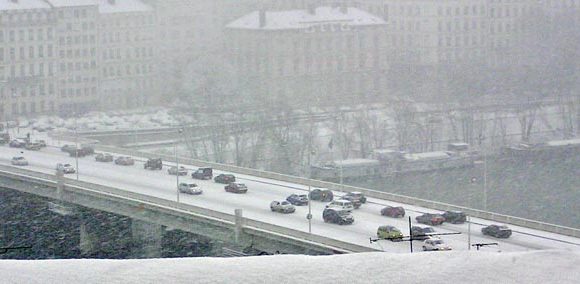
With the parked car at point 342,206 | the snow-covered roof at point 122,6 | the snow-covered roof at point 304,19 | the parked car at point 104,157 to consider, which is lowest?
the parked car at point 104,157

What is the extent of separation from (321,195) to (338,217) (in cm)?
112

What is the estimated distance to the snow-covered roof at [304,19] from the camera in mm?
13156

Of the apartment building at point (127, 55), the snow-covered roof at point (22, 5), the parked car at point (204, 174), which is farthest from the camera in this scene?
the snow-covered roof at point (22, 5)

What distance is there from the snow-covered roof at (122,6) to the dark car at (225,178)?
6.31 metres

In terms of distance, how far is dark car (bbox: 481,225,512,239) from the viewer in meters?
4.23

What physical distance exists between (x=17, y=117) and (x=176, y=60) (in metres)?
2.06

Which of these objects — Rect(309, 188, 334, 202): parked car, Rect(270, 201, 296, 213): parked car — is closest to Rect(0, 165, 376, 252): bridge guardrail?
Rect(270, 201, 296, 213): parked car

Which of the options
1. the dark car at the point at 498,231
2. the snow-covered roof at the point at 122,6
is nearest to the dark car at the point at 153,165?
the dark car at the point at 498,231

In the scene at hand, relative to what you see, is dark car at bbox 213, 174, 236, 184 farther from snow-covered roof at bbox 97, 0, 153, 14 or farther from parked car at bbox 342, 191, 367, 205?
snow-covered roof at bbox 97, 0, 153, 14

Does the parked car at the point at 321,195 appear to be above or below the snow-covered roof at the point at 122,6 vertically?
below

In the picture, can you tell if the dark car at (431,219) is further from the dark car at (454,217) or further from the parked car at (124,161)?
the parked car at (124,161)

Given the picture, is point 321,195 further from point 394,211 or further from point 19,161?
point 19,161

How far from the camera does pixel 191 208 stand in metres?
5.21

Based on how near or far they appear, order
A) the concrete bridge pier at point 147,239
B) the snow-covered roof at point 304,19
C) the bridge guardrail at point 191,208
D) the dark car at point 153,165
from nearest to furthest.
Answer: the bridge guardrail at point 191,208 → the concrete bridge pier at point 147,239 → the dark car at point 153,165 → the snow-covered roof at point 304,19
